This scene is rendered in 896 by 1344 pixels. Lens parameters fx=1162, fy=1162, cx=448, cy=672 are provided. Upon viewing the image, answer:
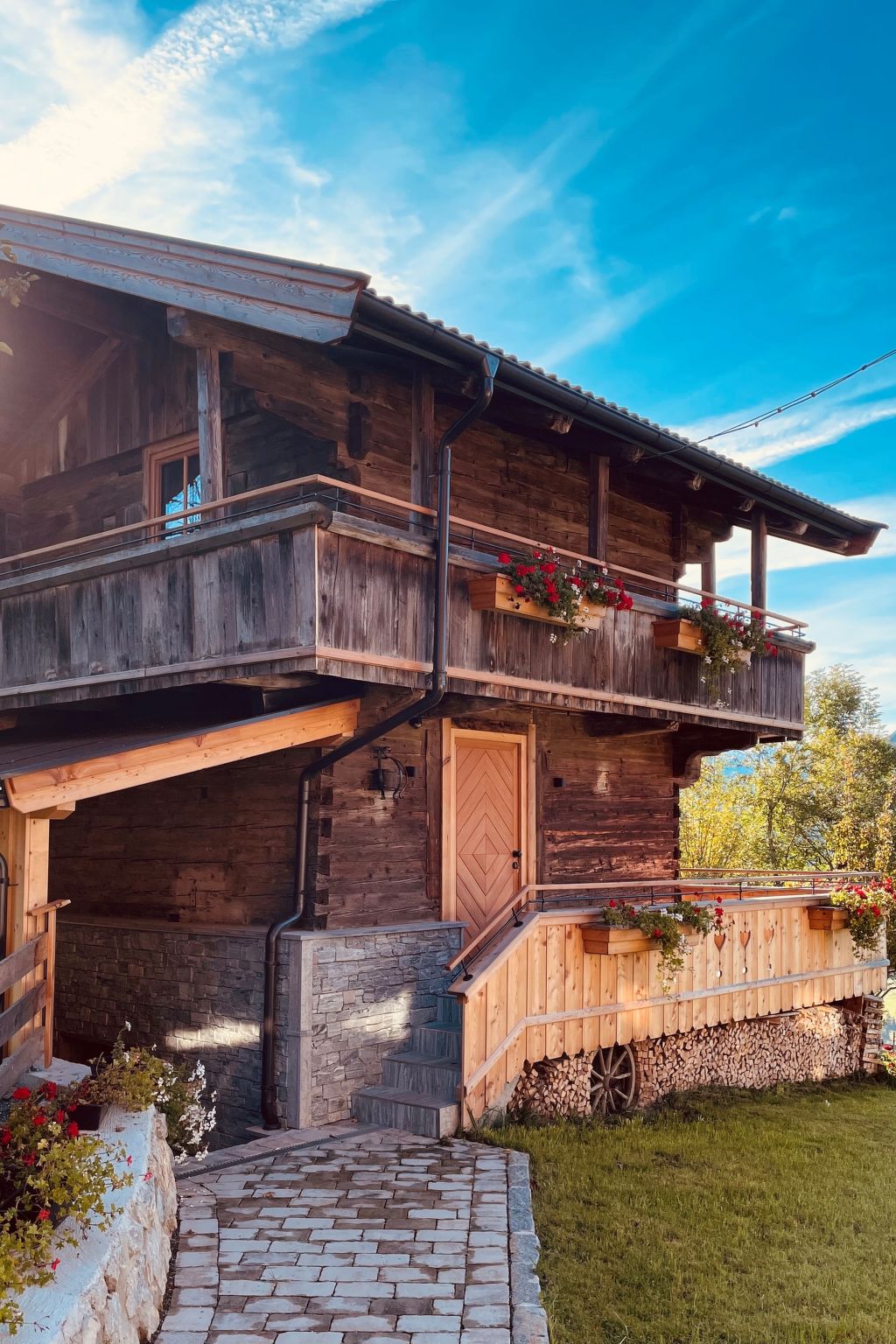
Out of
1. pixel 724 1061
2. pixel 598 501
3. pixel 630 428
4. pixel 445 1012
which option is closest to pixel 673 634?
pixel 598 501

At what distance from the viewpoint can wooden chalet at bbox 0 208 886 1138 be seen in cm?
898

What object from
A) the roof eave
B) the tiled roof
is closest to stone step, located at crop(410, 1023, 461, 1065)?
the roof eave

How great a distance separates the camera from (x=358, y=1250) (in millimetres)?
6629

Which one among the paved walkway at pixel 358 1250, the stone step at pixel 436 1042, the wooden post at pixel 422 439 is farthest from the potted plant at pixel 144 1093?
the wooden post at pixel 422 439

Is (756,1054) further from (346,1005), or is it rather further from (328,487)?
(328,487)

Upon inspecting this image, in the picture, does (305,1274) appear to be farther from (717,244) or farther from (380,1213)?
(717,244)

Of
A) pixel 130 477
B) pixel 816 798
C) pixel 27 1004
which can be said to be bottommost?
pixel 27 1004

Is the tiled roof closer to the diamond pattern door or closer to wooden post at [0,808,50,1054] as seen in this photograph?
the diamond pattern door

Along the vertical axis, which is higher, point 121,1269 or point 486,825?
point 486,825

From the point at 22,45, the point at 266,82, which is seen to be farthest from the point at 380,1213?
the point at 266,82

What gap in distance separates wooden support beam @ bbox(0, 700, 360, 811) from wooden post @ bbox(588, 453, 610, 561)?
316 cm

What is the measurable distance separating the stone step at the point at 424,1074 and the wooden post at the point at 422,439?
4593 millimetres

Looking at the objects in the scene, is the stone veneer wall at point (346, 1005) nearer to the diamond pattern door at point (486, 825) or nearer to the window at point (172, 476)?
the diamond pattern door at point (486, 825)

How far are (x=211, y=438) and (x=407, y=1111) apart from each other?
573 cm
